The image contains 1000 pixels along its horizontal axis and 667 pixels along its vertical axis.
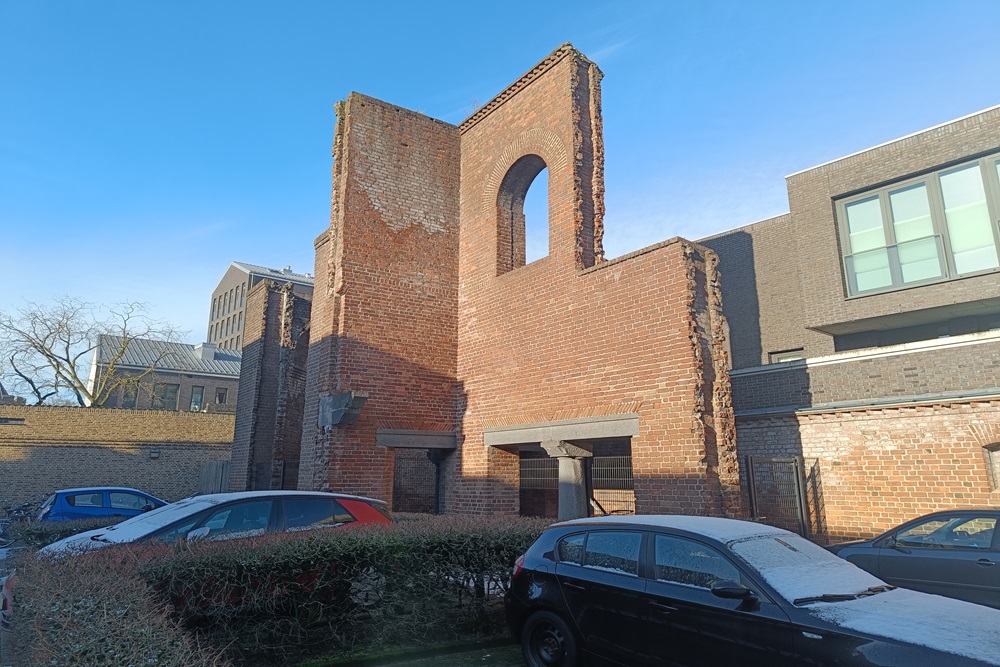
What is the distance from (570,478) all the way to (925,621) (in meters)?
7.08

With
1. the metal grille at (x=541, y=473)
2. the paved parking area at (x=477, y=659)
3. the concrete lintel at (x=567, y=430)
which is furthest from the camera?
the metal grille at (x=541, y=473)

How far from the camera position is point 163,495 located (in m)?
26.7

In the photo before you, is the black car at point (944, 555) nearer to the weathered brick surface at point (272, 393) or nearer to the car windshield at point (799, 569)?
the car windshield at point (799, 569)

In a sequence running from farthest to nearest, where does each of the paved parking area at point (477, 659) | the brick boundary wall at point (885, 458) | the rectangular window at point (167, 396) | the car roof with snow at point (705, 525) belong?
the rectangular window at point (167, 396), the brick boundary wall at point (885, 458), the paved parking area at point (477, 659), the car roof with snow at point (705, 525)

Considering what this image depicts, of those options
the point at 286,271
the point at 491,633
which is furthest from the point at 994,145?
the point at 286,271

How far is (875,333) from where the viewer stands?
58.1 feet

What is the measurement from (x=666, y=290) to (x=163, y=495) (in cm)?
2499

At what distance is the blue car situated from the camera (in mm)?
14334

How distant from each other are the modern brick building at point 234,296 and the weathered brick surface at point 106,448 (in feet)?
90.9

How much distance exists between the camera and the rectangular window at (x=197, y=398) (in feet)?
156

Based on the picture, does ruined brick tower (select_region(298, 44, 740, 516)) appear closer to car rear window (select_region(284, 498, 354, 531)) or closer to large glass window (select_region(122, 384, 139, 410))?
car rear window (select_region(284, 498, 354, 531))

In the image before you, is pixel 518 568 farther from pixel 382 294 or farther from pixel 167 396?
pixel 167 396

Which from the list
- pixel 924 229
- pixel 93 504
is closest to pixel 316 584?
pixel 93 504

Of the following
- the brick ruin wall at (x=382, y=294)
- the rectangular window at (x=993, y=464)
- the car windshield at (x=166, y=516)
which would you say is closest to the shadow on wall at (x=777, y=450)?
the rectangular window at (x=993, y=464)
